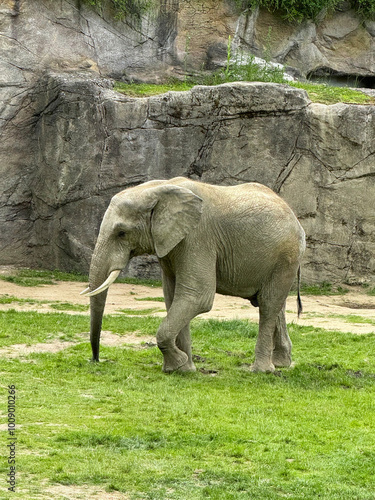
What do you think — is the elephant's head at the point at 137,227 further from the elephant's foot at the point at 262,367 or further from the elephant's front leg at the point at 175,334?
the elephant's foot at the point at 262,367

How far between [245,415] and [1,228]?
1236 cm

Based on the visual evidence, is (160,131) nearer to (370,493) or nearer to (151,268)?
(151,268)

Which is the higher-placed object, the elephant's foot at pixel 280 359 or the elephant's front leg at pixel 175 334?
the elephant's front leg at pixel 175 334

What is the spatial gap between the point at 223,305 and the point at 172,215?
22.3 ft

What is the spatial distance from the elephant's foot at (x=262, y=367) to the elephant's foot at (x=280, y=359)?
56 centimetres

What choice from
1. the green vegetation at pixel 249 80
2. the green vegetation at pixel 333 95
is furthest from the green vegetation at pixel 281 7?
the green vegetation at pixel 333 95

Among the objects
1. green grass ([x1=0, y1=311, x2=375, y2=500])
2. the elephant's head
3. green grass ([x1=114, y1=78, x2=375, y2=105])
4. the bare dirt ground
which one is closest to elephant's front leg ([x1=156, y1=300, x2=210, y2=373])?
green grass ([x1=0, y1=311, x2=375, y2=500])

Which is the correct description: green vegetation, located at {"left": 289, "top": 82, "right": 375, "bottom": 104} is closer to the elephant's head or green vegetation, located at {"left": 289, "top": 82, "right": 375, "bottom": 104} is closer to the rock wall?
the rock wall

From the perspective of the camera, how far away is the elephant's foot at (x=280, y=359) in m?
10.9

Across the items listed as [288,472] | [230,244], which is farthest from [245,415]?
[230,244]

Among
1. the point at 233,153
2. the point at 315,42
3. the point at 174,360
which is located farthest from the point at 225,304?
the point at 315,42

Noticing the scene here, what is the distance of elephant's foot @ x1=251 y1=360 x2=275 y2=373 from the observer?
10.3 meters

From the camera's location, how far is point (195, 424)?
7582mm

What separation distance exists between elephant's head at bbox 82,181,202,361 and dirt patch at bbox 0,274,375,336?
261cm
